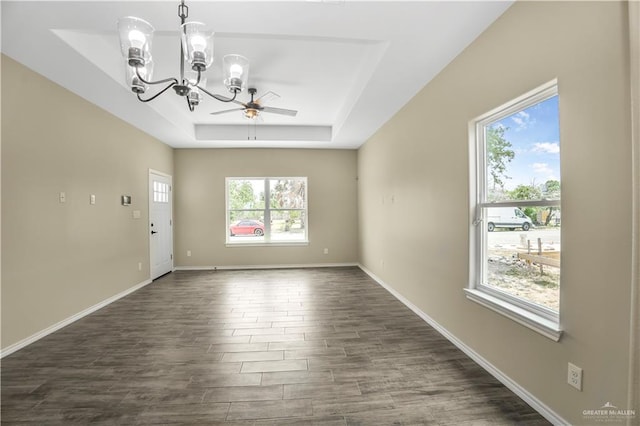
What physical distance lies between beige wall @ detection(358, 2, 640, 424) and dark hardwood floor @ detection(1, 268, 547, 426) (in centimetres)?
34

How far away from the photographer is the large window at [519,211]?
5.94 ft

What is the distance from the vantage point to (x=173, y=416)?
1.79 meters

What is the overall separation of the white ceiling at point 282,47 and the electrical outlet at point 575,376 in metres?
2.37

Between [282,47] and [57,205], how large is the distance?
302cm

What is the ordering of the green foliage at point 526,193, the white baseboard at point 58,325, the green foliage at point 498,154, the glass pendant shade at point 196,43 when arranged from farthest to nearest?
the white baseboard at point 58,325
the green foliage at point 498,154
the green foliage at point 526,193
the glass pendant shade at point 196,43

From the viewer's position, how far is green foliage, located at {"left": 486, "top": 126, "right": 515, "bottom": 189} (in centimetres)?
223

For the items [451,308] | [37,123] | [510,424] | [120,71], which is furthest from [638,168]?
[37,123]

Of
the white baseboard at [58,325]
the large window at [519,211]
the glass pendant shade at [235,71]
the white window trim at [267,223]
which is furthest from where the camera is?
the white window trim at [267,223]

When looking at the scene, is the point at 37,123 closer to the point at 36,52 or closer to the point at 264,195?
the point at 36,52

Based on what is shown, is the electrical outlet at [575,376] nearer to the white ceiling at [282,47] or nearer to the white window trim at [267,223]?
the white ceiling at [282,47]

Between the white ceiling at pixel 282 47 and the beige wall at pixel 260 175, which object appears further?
the beige wall at pixel 260 175

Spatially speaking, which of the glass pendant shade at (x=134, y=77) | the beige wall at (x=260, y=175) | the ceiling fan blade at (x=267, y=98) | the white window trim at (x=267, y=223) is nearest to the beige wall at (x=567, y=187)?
the ceiling fan blade at (x=267, y=98)

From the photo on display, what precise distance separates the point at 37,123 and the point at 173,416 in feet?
10.4

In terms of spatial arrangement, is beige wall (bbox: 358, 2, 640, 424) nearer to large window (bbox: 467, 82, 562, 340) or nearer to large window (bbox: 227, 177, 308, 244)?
large window (bbox: 467, 82, 562, 340)
